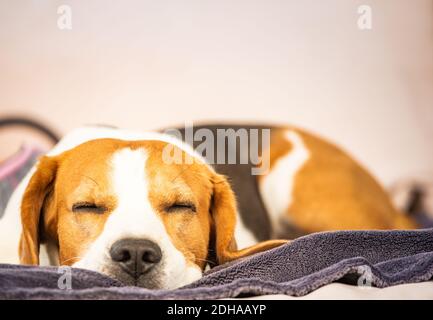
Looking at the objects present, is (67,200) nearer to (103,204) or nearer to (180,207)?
(103,204)

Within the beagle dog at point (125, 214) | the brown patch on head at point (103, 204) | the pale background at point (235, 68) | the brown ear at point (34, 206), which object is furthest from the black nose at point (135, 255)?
the pale background at point (235, 68)

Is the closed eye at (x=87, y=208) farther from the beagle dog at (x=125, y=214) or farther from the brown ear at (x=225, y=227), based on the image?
the brown ear at (x=225, y=227)

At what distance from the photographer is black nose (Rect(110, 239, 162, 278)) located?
4.05 feet

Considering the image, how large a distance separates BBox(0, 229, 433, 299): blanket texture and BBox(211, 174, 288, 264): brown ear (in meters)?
0.19

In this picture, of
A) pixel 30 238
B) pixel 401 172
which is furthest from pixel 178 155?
pixel 401 172

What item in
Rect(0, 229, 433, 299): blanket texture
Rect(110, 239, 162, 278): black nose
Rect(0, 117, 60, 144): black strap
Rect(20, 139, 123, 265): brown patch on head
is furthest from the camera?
Rect(0, 117, 60, 144): black strap

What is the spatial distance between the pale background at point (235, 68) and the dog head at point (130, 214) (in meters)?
0.77

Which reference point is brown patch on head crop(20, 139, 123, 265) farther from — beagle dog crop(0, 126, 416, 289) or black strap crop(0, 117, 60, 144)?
black strap crop(0, 117, 60, 144)

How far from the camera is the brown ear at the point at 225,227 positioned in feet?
4.87

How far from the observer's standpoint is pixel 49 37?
2.31 m

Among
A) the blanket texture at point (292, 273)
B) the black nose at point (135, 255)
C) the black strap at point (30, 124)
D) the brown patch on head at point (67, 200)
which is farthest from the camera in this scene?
the black strap at point (30, 124)

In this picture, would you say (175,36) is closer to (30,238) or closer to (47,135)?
(47,135)

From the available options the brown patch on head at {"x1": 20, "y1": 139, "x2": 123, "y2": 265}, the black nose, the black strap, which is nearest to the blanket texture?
the black nose
